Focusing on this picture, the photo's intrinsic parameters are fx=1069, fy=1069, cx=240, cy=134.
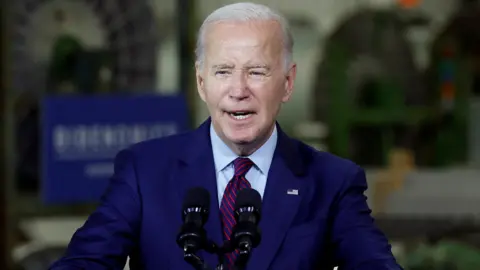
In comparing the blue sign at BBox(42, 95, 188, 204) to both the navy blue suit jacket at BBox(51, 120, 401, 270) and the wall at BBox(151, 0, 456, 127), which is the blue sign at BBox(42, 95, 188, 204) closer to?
the wall at BBox(151, 0, 456, 127)

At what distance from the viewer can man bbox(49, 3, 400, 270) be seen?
2219 millimetres

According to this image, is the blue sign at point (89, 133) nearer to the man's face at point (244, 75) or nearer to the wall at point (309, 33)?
the wall at point (309, 33)

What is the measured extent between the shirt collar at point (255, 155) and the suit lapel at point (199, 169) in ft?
0.05

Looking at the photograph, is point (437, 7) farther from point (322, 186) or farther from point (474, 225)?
point (322, 186)

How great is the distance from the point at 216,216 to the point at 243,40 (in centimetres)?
39

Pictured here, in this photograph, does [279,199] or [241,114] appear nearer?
[241,114]

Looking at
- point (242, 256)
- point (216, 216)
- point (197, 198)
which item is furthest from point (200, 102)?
point (242, 256)

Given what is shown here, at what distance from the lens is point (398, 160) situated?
260 inches

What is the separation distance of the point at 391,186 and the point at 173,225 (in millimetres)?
4304

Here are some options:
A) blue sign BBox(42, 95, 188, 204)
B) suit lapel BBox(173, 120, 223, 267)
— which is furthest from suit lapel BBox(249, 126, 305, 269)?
blue sign BBox(42, 95, 188, 204)

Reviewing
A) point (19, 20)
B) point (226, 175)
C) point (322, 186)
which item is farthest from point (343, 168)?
point (19, 20)

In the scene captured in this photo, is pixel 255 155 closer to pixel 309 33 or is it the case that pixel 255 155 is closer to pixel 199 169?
pixel 199 169

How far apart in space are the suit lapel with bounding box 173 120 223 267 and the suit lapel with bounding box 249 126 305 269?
0.33ft

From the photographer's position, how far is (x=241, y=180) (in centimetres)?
234
